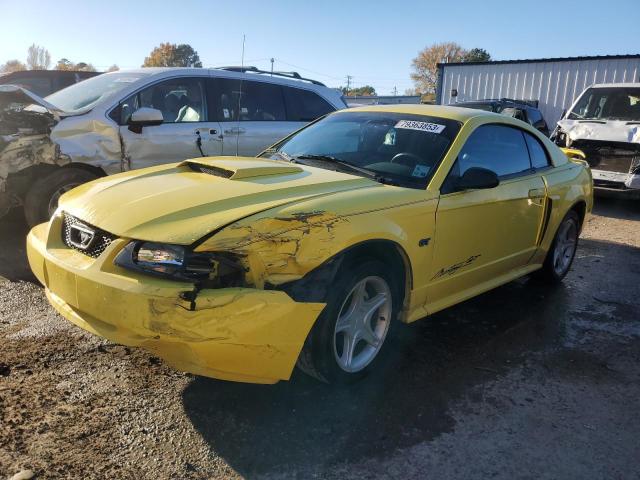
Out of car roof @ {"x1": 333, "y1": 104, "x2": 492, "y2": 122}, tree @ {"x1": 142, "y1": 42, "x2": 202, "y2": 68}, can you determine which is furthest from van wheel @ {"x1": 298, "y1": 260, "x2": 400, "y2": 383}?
tree @ {"x1": 142, "y1": 42, "x2": 202, "y2": 68}

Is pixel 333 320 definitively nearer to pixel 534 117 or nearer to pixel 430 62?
pixel 534 117

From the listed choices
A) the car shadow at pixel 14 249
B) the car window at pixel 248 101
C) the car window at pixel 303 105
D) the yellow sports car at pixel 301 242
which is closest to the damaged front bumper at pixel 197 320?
the yellow sports car at pixel 301 242

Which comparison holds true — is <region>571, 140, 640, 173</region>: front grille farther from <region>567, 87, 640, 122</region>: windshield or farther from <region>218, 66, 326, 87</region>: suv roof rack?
<region>218, 66, 326, 87</region>: suv roof rack

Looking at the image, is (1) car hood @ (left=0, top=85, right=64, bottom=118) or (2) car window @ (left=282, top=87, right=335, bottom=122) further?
(2) car window @ (left=282, top=87, right=335, bottom=122)

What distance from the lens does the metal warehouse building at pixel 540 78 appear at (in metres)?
16.5

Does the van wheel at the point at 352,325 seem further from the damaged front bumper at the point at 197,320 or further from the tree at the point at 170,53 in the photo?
the tree at the point at 170,53

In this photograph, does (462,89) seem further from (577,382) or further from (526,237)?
(577,382)

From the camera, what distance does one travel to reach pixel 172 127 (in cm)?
610

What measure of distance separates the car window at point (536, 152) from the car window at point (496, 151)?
83mm

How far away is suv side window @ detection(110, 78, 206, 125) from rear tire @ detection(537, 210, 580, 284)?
13.1 feet

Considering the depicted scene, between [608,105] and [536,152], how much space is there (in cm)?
621

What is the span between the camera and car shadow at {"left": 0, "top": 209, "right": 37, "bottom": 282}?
4.70m

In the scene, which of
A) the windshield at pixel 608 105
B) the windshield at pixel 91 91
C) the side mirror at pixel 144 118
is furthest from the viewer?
the windshield at pixel 608 105

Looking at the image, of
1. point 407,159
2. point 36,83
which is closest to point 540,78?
point 36,83
